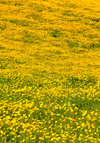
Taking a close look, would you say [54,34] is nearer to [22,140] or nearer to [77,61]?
[77,61]

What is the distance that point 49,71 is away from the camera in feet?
42.4

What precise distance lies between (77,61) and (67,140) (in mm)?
9664

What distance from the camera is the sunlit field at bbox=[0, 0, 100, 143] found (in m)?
6.51

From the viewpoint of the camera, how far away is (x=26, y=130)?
6.27 m

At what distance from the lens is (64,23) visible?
902 inches

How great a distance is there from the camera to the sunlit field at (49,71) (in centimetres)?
651

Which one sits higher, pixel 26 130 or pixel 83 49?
pixel 26 130

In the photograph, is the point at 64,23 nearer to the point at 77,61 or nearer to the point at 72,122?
the point at 77,61

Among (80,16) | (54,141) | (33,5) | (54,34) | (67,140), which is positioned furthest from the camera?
(33,5)

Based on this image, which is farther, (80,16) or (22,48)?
(80,16)

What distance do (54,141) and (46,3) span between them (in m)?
23.9

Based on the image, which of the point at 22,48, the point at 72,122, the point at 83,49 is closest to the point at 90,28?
the point at 83,49

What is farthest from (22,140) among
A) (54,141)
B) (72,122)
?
(72,122)

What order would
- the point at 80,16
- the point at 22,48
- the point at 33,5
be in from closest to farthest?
the point at 22,48
the point at 80,16
the point at 33,5
